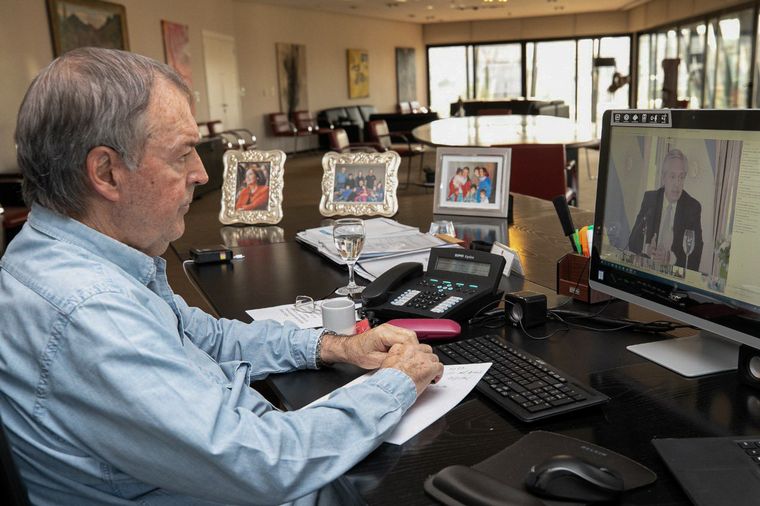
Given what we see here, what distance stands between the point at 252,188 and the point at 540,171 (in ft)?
6.84

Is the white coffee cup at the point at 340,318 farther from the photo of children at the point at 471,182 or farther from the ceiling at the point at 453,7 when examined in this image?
the ceiling at the point at 453,7

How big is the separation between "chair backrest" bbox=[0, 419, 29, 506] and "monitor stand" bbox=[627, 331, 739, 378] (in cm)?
103

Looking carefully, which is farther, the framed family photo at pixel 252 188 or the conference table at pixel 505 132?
the conference table at pixel 505 132

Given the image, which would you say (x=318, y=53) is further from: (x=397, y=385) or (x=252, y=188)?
(x=397, y=385)

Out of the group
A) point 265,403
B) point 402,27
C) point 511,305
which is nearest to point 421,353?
point 265,403

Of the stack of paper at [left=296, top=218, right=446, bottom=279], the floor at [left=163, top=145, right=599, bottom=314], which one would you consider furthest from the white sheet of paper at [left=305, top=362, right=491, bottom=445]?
the floor at [left=163, top=145, right=599, bottom=314]

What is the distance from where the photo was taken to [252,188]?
9.77 feet

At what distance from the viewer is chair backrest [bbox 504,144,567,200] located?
169 inches

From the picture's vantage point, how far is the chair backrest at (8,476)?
757 millimetres

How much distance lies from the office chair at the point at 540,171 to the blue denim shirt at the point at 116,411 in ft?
11.7

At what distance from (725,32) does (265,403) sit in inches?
470

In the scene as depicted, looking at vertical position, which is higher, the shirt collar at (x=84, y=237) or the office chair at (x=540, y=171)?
the shirt collar at (x=84, y=237)

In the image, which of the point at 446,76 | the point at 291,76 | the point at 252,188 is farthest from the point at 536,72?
the point at 252,188

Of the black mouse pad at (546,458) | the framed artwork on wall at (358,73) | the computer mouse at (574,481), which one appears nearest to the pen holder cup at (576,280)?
the black mouse pad at (546,458)
